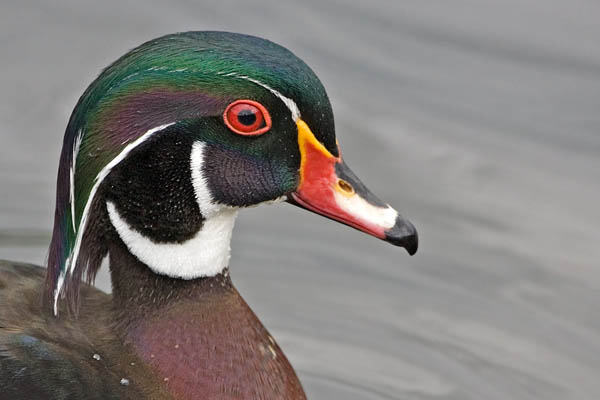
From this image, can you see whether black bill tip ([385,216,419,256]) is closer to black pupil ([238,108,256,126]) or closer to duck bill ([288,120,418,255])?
duck bill ([288,120,418,255])

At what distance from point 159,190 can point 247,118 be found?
343 millimetres

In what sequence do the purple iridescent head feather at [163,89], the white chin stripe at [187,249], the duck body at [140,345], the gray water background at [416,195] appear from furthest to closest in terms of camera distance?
the gray water background at [416,195], the white chin stripe at [187,249], the duck body at [140,345], the purple iridescent head feather at [163,89]

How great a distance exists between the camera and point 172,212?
3963 mm

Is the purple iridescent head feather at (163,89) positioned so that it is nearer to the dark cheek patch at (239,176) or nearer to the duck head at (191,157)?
the duck head at (191,157)

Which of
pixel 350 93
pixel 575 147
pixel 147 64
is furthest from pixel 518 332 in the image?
pixel 147 64

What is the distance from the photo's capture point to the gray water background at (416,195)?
5.35 metres

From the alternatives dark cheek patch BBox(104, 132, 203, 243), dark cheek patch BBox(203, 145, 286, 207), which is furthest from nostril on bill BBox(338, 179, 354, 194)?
dark cheek patch BBox(104, 132, 203, 243)

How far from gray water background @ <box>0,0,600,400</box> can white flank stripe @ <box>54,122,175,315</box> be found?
1.52 m

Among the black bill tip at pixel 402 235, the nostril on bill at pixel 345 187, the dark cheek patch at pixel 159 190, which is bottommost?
the dark cheek patch at pixel 159 190

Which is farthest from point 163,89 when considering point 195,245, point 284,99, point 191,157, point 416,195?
point 416,195

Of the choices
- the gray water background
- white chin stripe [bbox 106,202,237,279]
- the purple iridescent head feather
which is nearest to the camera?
the purple iridescent head feather

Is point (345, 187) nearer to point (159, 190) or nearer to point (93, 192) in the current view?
point (159, 190)

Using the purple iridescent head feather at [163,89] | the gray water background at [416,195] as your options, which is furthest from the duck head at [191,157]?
the gray water background at [416,195]

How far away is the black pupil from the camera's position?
3773mm
